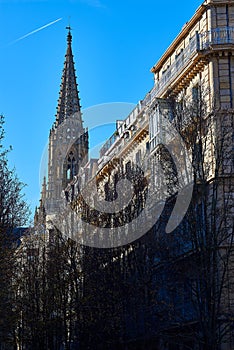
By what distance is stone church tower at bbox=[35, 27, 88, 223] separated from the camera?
7700cm

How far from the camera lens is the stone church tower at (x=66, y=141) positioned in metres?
77.0

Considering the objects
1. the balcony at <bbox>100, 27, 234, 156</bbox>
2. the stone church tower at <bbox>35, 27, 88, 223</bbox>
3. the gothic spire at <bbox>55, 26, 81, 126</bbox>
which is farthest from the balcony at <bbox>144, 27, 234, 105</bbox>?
the gothic spire at <bbox>55, 26, 81, 126</bbox>

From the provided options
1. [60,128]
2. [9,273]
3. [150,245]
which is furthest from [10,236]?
[60,128]

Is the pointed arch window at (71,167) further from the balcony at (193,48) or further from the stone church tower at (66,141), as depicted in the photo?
the balcony at (193,48)

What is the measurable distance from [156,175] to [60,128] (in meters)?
53.2

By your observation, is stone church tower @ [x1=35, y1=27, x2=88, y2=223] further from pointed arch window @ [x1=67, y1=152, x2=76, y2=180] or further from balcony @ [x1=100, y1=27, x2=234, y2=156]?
balcony @ [x1=100, y1=27, x2=234, y2=156]

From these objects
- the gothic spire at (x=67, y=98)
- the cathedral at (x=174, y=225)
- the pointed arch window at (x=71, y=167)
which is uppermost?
the gothic spire at (x=67, y=98)

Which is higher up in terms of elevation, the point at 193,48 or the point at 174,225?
the point at 193,48

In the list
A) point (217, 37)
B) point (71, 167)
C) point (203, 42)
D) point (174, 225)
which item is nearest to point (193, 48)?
point (203, 42)

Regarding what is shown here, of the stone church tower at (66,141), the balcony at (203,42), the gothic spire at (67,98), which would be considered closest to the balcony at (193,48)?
the balcony at (203,42)

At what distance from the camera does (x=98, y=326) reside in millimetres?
29797

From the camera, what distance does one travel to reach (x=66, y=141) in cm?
7981

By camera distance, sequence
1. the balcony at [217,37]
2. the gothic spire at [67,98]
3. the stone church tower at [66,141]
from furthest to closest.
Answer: the gothic spire at [67,98], the stone church tower at [66,141], the balcony at [217,37]

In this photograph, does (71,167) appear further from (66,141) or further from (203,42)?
(203,42)
